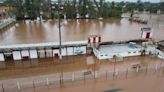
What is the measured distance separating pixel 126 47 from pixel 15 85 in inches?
535

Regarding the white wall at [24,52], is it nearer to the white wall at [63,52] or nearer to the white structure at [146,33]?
the white wall at [63,52]

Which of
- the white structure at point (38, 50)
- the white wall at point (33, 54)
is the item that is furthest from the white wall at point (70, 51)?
the white wall at point (33, 54)

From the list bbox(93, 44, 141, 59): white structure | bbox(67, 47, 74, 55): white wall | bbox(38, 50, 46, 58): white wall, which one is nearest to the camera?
bbox(38, 50, 46, 58): white wall

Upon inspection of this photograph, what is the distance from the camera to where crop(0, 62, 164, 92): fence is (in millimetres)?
12578

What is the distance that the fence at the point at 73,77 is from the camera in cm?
1258

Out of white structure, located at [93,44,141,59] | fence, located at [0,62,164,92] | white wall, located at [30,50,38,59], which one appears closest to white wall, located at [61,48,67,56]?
white wall, located at [30,50,38,59]

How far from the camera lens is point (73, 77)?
13586mm

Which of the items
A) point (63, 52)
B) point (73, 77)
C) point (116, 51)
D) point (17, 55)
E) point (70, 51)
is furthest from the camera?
point (116, 51)

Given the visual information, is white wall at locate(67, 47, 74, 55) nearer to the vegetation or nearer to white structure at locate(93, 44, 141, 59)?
white structure at locate(93, 44, 141, 59)

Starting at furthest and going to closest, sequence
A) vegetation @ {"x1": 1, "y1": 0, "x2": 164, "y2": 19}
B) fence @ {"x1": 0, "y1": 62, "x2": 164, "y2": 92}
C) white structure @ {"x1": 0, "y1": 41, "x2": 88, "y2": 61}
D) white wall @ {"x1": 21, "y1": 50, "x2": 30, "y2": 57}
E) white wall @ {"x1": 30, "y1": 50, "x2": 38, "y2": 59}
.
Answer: vegetation @ {"x1": 1, "y1": 0, "x2": 164, "y2": 19}, white wall @ {"x1": 30, "y1": 50, "x2": 38, "y2": 59}, white wall @ {"x1": 21, "y1": 50, "x2": 30, "y2": 57}, white structure @ {"x1": 0, "y1": 41, "x2": 88, "y2": 61}, fence @ {"x1": 0, "y1": 62, "x2": 164, "y2": 92}

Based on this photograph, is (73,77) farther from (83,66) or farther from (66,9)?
(66,9)

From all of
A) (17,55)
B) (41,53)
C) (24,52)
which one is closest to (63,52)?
(41,53)

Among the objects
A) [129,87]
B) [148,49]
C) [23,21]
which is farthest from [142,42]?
[23,21]

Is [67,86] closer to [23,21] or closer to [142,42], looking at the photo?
[142,42]
